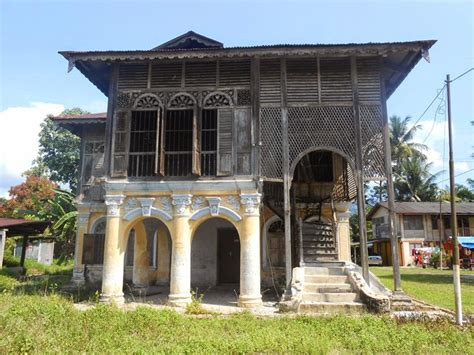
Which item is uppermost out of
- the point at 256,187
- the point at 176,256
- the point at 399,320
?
the point at 256,187

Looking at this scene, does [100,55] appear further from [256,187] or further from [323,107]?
[323,107]

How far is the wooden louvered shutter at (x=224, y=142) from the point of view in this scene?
1238 cm

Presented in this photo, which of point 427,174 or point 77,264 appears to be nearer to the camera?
point 77,264

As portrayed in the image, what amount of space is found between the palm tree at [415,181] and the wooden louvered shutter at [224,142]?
2976 centimetres

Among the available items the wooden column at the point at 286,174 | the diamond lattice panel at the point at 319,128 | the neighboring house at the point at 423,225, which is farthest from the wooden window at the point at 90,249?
the neighboring house at the point at 423,225

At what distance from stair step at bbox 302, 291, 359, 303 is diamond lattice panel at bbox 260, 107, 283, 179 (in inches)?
146

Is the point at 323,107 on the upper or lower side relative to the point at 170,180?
upper

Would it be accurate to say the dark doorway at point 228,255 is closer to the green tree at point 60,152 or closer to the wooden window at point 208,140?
the wooden window at point 208,140

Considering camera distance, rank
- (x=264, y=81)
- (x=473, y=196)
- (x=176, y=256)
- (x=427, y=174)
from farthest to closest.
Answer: (x=473, y=196), (x=427, y=174), (x=264, y=81), (x=176, y=256)

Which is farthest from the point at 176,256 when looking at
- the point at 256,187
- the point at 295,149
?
the point at 295,149

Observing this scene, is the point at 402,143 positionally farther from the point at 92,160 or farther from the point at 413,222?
the point at 92,160

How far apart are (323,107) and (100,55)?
7.35 metres

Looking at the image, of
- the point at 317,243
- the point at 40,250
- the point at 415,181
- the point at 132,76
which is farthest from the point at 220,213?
the point at 415,181

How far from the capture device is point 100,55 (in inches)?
488
